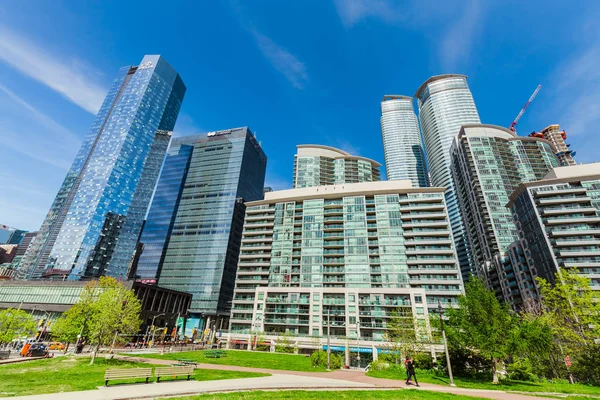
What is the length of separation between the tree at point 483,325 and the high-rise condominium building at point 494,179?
283ft

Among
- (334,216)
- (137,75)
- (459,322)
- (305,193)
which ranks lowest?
(459,322)

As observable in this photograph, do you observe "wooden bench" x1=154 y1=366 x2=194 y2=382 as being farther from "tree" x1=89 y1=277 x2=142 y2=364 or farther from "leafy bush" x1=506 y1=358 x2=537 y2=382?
"leafy bush" x1=506 y1=358 x2=537 y2=382

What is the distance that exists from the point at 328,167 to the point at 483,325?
11141cm

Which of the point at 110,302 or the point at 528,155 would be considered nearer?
the point at 110,302

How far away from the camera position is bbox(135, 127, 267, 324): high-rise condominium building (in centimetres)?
10725

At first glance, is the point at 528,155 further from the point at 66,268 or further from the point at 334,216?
the point at 66,268

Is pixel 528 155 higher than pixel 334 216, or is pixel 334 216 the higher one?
pixel 528 155

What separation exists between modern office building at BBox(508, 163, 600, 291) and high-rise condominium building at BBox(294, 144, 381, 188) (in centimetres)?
6246

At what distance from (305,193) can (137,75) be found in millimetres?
157217

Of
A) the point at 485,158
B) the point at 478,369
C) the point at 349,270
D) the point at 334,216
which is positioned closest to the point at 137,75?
the point at 334,216

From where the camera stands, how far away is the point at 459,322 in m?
25.8

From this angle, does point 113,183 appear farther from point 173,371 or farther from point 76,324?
point 173,371

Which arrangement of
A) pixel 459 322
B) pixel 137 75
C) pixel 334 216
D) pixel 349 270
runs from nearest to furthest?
pixel 459 322
pixel 349 270
pixel 334 216
pixel 137 75

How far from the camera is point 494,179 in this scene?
107688 mm
